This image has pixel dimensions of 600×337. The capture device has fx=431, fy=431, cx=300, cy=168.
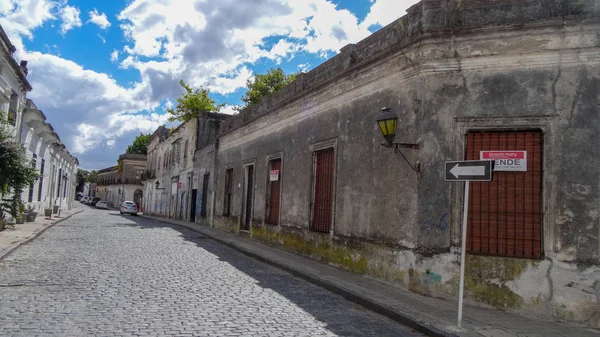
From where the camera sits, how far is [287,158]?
1323 centimetres

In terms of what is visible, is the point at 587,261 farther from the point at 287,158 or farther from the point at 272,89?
the point at 272,89

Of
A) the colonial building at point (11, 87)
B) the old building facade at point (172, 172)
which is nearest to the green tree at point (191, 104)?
the old building facade at point (172, 172)

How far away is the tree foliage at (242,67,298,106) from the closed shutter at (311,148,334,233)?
24397mm

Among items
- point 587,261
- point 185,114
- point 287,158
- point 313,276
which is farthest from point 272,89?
point 587,261

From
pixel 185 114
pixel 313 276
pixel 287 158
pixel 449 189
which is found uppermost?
pixel 185 114

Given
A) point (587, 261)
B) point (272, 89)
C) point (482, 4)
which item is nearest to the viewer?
point (587, 261)

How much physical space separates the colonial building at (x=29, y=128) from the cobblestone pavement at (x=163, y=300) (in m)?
6.20

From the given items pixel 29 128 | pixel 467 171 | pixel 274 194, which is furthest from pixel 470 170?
pixel 29 128

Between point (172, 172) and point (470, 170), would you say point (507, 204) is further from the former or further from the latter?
point (172, 172)

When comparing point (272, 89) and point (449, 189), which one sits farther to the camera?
point (272, 89)

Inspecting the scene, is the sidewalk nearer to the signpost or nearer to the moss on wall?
the moss on wall

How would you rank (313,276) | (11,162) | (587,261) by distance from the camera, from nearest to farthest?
(587,261), (313,276), (11,162)

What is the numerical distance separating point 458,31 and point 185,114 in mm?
32052

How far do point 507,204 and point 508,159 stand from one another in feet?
2.35
